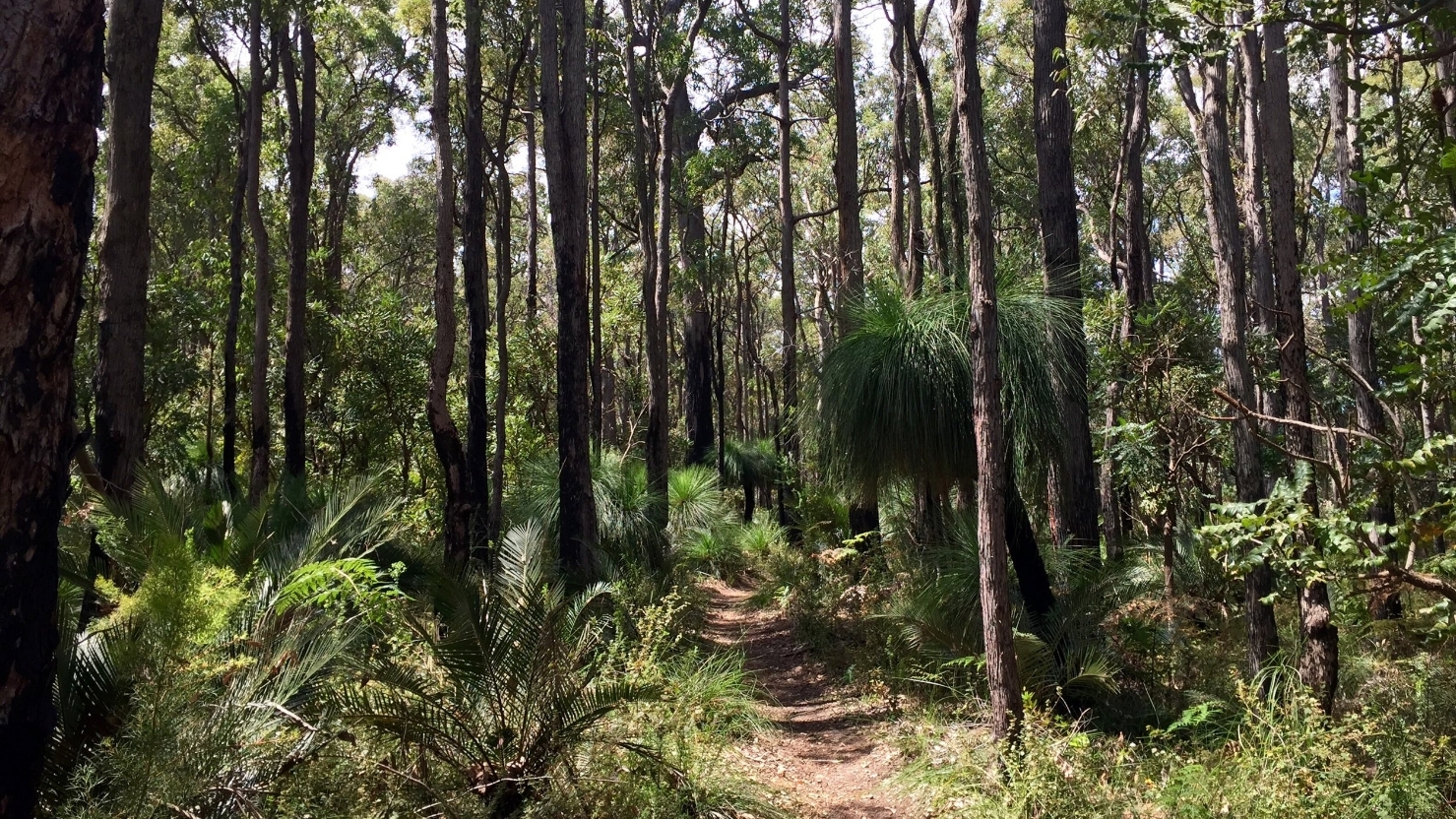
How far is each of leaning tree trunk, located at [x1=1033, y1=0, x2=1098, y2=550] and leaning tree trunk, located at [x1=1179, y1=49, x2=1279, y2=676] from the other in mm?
1099

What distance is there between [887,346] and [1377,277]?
3838mm

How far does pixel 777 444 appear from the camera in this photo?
2355cm

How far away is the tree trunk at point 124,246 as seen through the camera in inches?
292

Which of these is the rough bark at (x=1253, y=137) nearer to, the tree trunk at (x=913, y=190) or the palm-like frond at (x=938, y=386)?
the palm-like frond at (x=938, y=386)

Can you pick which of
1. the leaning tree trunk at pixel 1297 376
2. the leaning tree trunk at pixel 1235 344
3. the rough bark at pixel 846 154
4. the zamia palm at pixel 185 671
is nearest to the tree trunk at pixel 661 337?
the rough bark at pixel 846 154

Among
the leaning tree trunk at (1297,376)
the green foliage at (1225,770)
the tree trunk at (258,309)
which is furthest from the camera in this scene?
the tree trunk at (258,309)

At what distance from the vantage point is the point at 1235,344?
7297 mm

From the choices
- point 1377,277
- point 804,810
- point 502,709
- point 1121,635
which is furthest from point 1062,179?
point 502,709

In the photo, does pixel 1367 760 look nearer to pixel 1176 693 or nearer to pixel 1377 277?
pixel 1176 693

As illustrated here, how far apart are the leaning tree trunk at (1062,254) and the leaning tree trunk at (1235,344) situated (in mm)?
1099

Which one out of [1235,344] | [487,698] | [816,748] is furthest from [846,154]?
[487,698]

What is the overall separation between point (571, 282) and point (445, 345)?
1757 mm

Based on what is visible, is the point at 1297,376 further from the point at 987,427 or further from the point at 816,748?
the point at 816,748

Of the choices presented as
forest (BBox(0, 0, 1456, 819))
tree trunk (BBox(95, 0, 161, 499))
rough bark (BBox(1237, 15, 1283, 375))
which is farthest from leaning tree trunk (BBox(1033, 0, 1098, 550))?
tree trunk (BBox(95, 0, 161, 499))
